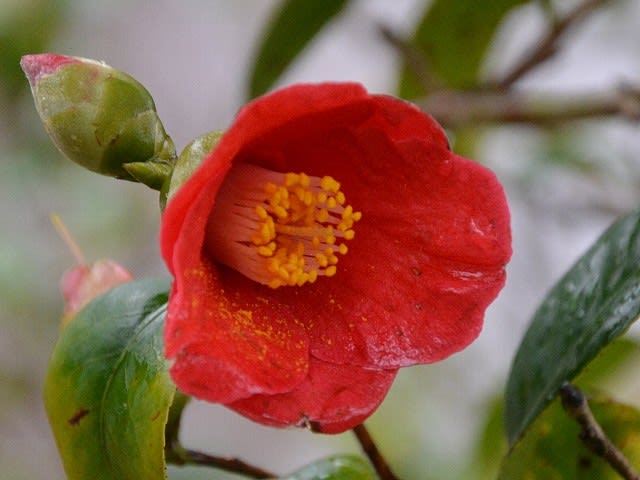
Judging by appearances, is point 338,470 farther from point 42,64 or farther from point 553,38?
point 553,38

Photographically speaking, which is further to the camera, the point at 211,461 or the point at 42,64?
the point at 211,461

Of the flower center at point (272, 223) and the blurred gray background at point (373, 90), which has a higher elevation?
the flower center at point (272, 223)

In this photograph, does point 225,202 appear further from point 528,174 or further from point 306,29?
point 528,174

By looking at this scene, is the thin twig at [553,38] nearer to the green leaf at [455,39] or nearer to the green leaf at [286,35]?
the green leaf at [455,39]

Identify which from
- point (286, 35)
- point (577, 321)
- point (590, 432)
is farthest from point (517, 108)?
point (590, 432)

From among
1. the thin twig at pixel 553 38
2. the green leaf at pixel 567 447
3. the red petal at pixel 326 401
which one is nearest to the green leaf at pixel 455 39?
the thin twig at pixel 553 38

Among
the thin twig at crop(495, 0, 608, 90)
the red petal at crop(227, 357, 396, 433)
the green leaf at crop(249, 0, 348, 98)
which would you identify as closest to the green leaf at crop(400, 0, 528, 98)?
the thin twig at crop(495, 0, 608, 90)
